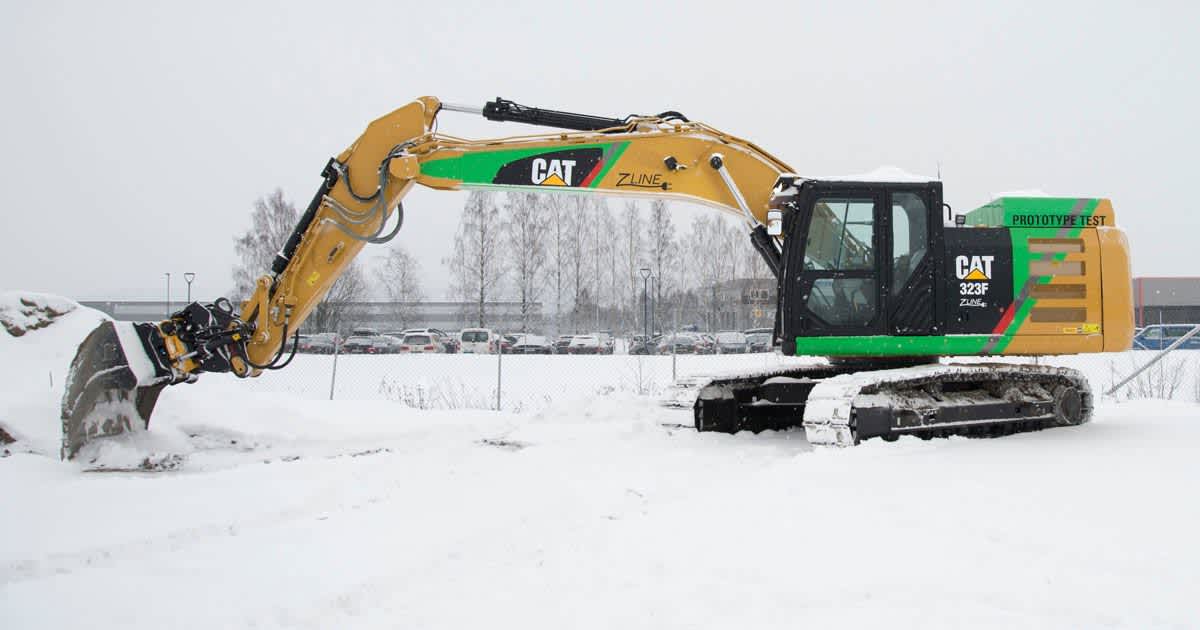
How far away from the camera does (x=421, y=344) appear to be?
1257 inches

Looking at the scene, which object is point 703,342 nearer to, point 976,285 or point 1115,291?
point 1115,291

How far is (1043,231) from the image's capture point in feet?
24.8

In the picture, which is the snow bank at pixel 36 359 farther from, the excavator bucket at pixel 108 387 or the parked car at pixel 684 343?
the parked car at pixel 684 343

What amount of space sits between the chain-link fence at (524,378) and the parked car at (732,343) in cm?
577

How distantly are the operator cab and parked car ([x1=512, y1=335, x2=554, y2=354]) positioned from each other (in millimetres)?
25206

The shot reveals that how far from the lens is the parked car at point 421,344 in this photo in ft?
104

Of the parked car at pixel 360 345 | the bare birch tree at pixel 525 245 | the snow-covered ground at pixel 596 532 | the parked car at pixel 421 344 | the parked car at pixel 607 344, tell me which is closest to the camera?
the snow-covered ground at pixel 596 532

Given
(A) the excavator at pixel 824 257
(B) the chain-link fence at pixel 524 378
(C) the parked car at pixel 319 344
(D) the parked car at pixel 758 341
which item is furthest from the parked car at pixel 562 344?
(A) the excavator at pixel 824 257

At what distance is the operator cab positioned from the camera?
7.29 meters

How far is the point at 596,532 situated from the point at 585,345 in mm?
27818

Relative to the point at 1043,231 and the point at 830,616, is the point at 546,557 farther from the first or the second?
the point at 1043,231

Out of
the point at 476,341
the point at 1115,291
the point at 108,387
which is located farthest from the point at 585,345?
the point at 108,387

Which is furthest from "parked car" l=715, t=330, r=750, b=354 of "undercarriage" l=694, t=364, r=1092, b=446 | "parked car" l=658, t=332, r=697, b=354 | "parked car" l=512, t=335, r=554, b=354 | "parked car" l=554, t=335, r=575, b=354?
"undercarriage" l=694, t=364, r=1092, b=446

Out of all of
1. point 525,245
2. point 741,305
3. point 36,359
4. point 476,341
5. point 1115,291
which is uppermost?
point 525,245
